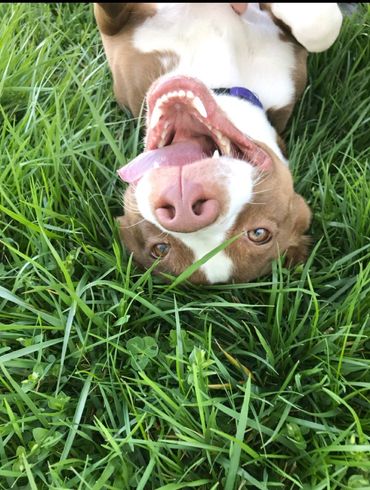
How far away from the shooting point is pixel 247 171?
6.79ft

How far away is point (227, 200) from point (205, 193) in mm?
98

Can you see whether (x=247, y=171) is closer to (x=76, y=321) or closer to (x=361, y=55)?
(x=76, y=321)

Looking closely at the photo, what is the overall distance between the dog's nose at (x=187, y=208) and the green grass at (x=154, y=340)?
0.43 meters

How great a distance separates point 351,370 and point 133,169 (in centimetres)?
115

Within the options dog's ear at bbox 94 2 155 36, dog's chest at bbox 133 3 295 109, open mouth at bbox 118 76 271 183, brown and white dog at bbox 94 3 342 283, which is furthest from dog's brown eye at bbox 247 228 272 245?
dog's ear at bbox 94 2 155 36

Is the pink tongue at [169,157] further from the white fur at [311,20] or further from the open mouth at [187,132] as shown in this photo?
the white fur at [311,20]

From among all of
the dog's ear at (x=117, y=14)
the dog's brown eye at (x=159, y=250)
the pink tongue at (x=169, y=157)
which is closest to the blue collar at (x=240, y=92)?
the pink tongue at (x=169, y=157)

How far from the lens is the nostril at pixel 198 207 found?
6.17ft

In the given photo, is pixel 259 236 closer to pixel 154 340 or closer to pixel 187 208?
pixel 187 208

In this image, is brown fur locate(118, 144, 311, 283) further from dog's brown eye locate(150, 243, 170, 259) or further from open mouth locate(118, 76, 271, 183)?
open mouth locate(118, 76, 271, 183)

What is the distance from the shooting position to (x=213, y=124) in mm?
2039

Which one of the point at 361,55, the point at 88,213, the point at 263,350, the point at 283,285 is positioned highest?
the point at 361,55

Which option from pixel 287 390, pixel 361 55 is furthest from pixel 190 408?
pixel 361 55

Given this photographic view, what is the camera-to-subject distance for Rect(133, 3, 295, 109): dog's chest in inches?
101
